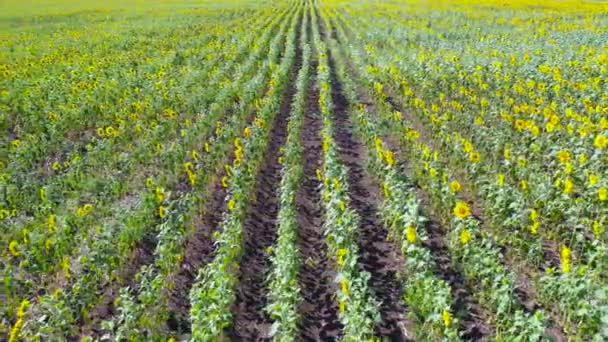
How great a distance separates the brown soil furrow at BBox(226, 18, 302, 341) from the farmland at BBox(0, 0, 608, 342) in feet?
0.11

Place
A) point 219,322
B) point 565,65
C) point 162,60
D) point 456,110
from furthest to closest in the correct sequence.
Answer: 1. point 162,60
2. point 565,65
3. point 456,110
4. point 219,322

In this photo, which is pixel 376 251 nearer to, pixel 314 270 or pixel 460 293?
pixel 314 270

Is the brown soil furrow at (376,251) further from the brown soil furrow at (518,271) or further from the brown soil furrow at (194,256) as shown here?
the brown soil furrow at (194,256)

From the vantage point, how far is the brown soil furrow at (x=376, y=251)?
5734mm

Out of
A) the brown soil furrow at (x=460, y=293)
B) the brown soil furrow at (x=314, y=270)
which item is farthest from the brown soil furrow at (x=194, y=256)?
the brown soil furrow at (x=460, y=293)

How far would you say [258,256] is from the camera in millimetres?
7023

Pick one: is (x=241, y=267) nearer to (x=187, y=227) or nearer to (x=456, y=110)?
(x=187, y=227)

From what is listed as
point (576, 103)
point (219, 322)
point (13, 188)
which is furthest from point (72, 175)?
point (576, 103)

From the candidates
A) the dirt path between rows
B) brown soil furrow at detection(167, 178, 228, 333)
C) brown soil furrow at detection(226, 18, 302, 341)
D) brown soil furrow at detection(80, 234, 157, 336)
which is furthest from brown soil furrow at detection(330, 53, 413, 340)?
brown soil furrow at detection(80, 234, 157, 336)

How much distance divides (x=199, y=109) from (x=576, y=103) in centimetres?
933

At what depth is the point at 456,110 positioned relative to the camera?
12.7 meters

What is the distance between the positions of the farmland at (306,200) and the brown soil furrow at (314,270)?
1.3 inches

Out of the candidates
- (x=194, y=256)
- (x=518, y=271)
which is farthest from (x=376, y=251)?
(x=194, y=256)

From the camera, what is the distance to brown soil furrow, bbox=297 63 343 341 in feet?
18.8
